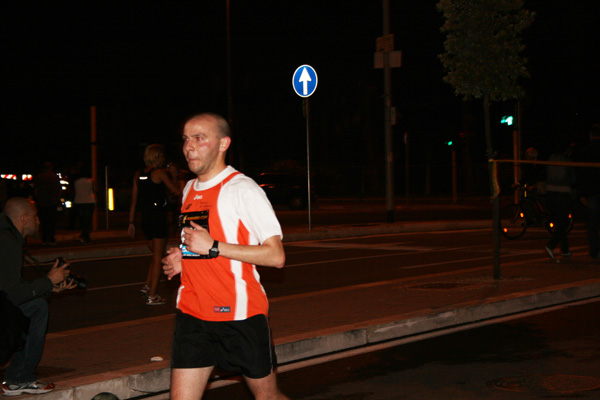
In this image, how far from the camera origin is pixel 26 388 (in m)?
5.92

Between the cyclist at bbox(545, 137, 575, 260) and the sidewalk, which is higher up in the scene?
the cyclist at bbox(545, 137, 575, 260)

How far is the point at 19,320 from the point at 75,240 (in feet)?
49.6

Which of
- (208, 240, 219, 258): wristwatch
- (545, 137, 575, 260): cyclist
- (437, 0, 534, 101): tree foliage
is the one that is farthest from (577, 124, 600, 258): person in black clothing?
(208, 240, 219, 258): wristwatch

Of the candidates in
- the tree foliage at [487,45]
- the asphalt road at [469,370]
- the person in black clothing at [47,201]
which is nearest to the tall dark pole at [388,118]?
the person in black clothing at [47,201]

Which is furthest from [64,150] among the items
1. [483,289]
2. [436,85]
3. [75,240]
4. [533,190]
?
[483,289]

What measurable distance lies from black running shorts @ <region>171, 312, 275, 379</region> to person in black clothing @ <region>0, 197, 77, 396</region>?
1734mm

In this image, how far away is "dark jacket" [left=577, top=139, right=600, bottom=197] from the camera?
12.5 m

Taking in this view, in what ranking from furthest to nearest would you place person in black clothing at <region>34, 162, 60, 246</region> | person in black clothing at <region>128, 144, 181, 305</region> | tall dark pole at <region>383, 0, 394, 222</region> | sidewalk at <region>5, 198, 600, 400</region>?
tall dark pole at <region>383, 0, 394, 222</region> → person in black clothing at <region>34, 162, 60, 246</region> → person in black clothing at <region>128, 144, 181, 305</region> → sidewalk at <region>5, 198, 600, 400</region>

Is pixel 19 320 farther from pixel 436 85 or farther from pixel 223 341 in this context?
pixel 436 85

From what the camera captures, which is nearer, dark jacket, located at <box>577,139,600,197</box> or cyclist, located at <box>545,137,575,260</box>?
dark jacket, located at <box>577,139,600,197</box>

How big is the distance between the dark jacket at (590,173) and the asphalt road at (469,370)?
449cm

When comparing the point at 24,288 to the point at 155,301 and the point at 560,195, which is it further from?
the point at 560,195

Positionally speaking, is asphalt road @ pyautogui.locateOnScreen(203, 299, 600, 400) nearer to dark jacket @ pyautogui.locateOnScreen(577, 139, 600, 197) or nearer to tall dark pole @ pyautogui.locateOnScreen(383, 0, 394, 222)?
dark jacket @ pyautogui.locateOnScreen(577, 139, 600, 197)

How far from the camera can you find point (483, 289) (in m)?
10.3
